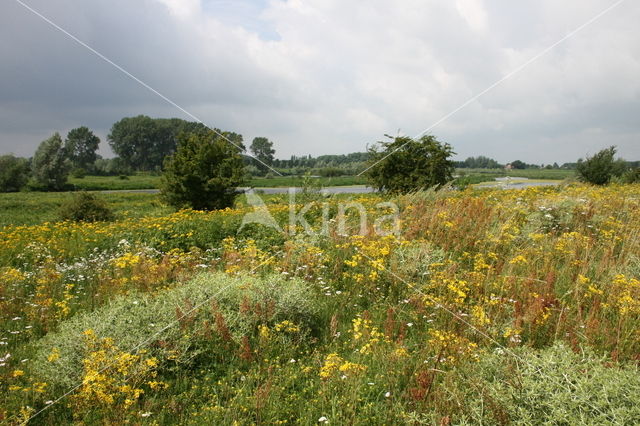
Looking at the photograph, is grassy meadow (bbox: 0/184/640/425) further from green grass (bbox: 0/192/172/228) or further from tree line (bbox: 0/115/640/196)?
green grass (bbox: 0/192/172/228)

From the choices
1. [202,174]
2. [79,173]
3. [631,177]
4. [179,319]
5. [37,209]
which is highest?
[202,174]

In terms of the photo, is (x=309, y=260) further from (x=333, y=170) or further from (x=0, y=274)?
(x=333, y=170)

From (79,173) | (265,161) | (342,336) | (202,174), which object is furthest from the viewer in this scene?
(79,173)

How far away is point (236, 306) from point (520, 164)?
259ft

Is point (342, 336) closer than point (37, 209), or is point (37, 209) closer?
point (342, 336)

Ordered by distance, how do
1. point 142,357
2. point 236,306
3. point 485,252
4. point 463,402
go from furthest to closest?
point 485,252
point 236,306
point 142,357
point 463,402

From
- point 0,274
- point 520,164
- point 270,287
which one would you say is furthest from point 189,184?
point 520,164

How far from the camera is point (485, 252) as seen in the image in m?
6.43

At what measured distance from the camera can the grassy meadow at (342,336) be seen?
2.89 metres

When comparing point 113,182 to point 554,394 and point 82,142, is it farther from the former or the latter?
point 554,394

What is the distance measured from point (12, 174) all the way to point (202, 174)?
1106 inches

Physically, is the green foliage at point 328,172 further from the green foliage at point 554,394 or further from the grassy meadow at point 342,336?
the green foliage at point 554,394

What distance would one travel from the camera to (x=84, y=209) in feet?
46.0

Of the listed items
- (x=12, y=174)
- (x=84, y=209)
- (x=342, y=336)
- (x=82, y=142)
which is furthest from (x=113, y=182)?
(x=342, y=336)
